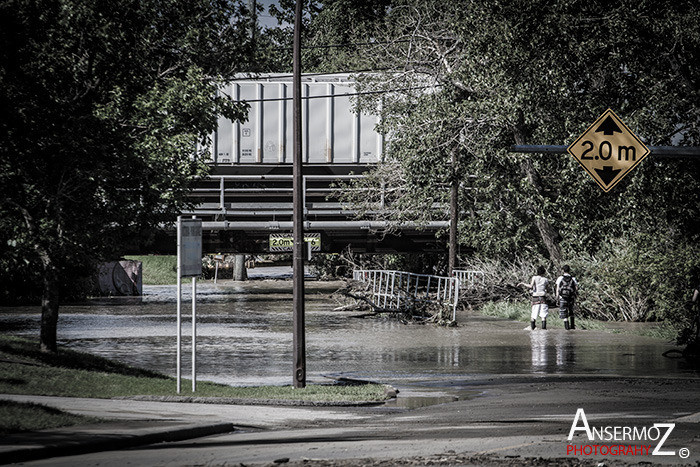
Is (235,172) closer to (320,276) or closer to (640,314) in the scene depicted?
(640,314)

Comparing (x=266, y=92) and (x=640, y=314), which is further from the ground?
(x=266, y=92)

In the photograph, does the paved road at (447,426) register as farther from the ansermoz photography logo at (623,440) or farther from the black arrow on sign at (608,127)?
the black arrow on sign at (608,127)

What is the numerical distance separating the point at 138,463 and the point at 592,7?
16013 mm

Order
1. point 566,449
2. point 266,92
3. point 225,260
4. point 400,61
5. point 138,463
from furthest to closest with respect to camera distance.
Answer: point 225,260 < point 266,92 < point 400,61 < point 566,449 < point 138,463

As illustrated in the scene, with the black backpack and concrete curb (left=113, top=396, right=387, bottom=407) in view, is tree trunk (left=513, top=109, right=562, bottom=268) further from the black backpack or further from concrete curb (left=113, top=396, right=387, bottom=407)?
concrete curb (left=113, top=396, right=387, bottom=407)

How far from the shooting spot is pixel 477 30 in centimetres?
2425

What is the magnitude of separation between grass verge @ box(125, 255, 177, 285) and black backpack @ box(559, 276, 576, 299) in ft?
131

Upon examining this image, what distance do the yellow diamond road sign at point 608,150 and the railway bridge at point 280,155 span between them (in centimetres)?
2016

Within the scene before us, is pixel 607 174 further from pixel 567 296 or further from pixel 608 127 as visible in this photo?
pixel 567 296

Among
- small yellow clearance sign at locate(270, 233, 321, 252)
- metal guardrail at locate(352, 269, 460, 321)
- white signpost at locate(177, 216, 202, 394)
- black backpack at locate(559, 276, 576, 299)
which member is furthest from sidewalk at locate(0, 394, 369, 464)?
small yellow clearance sign at locate(270, 233, 321, 252)

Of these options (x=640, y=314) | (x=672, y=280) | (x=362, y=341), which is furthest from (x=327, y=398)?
(x=640, y=314)

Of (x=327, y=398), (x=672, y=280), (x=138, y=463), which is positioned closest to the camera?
(x=138, y=463)

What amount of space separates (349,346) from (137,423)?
12.7m

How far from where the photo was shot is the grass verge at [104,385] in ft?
47.4
